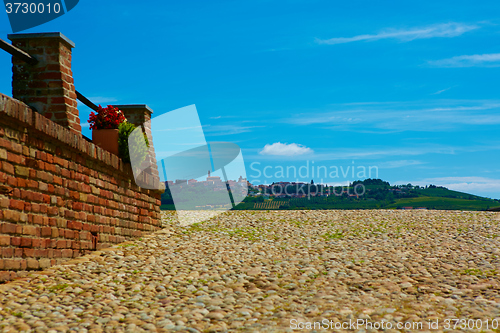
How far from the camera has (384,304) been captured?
5.55 metres

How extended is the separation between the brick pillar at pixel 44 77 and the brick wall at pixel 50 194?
1.10 meters

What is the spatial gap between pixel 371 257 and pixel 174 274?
156 inches

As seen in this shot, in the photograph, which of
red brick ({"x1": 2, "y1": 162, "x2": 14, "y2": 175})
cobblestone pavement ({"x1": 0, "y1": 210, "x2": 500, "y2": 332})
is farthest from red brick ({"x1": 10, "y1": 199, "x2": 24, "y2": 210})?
cobblestone pavement ({"x1": 0, "y1": 210, "x2": 500, "y2": 332})

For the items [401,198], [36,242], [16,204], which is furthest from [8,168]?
[401,198]

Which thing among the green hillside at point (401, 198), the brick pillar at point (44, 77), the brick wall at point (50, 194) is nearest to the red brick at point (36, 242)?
the brick wall at point (50, 194)

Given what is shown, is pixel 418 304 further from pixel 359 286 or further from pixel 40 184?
pixel 40 184

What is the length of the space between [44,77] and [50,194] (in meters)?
2.67

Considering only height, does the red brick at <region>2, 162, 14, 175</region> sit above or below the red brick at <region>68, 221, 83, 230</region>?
above

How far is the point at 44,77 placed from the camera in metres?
8.11

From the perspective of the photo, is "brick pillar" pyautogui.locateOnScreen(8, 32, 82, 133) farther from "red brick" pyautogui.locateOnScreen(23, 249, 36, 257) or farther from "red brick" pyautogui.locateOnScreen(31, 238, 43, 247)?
"red brick" pyautogui.locateOnScreen(23, 249, 36, 257)

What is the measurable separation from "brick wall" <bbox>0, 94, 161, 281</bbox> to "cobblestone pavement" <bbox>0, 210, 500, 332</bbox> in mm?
374

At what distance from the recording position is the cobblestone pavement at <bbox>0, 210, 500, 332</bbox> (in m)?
4.88

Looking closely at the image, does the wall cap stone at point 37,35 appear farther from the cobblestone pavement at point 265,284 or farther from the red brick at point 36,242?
the cobblestone pavement at point 265,284

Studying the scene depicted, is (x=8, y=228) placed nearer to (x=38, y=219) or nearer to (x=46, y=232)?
(x=38, y=219)
